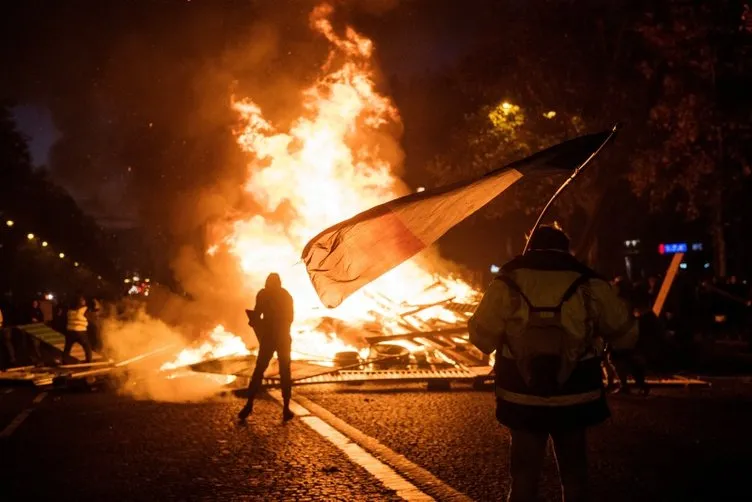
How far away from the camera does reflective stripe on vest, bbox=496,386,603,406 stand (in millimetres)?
3689

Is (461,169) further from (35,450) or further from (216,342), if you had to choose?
(35,450)

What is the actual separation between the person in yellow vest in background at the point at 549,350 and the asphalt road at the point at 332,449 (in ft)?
5.84

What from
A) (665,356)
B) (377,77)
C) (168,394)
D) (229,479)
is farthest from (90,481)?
(377,77)

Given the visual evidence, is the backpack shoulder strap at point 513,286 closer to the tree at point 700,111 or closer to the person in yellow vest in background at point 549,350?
the person in yellow vest in background at point 549,350

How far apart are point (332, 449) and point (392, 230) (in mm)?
3017

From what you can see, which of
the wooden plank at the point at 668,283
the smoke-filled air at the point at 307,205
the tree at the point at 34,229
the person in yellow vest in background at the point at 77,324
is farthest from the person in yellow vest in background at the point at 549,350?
the tree at the point at 34,229

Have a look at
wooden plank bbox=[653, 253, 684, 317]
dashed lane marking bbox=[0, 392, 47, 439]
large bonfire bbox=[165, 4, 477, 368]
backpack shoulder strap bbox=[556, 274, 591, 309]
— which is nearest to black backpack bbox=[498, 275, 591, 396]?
backpack shoulder strap bbox=[556, 274, 591, 309]

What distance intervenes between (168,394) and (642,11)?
19155 millimetres

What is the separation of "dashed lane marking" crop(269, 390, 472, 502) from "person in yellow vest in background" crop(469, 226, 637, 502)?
174 centimetres

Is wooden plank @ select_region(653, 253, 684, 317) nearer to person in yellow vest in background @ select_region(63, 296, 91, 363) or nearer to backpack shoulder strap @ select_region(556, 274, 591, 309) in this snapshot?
backpack shoulder strap @ select_region(556, 274, 591, 309)

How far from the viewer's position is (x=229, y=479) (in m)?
6.16

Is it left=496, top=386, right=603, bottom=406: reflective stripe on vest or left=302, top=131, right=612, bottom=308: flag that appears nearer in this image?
left=496, top=386, right=603, bottom=406: reflective stripe on vest

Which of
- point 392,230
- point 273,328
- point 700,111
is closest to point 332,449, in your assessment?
point 273,328

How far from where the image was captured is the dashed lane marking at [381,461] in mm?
5570
